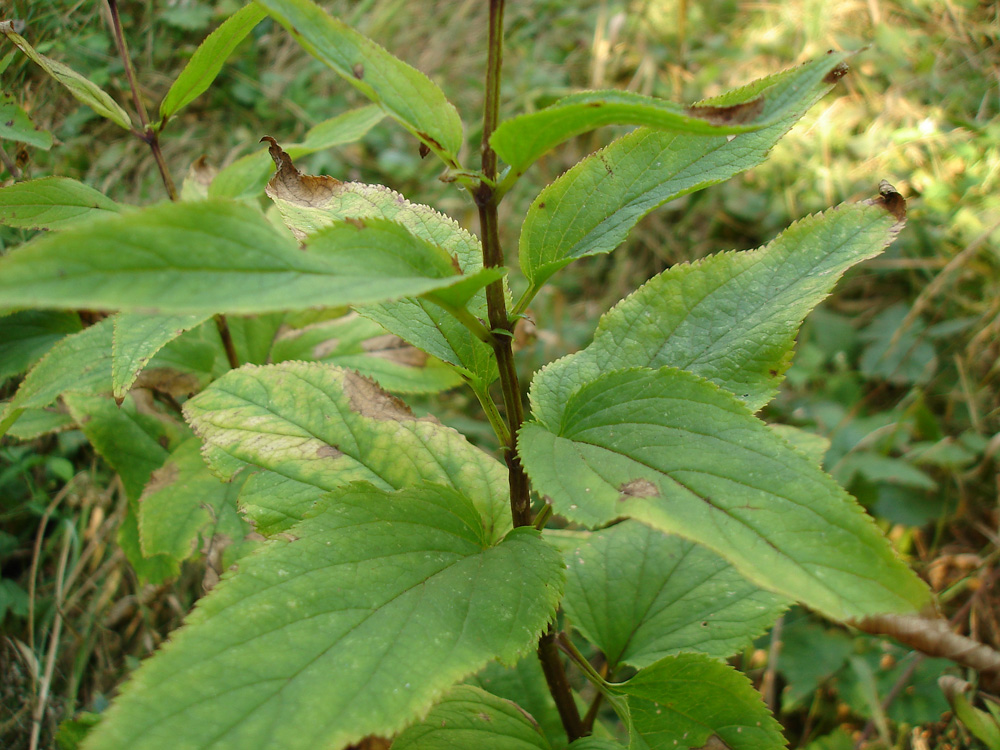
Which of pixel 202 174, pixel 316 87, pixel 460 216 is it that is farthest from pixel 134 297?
pixel 316 87

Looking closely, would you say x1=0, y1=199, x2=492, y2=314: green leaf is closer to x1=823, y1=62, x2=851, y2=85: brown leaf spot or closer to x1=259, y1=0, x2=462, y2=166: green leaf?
x1=259, y1=0, x2=462, y2=166: green leaf

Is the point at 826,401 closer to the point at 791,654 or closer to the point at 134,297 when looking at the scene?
the point at 791,654

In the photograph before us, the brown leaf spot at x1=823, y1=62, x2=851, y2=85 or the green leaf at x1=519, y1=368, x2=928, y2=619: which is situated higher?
the brown leaf spot at x1=823, y1=62, x2=851, y2=85


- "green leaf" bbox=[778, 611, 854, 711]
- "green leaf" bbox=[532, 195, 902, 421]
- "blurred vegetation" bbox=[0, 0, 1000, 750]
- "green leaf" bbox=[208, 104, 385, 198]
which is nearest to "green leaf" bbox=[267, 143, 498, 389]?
"green leaf" bbox=[532, 195, 902, 421]

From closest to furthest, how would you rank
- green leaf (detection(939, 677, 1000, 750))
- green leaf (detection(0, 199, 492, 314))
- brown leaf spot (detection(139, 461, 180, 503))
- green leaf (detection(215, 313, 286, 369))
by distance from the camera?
green leaf (detection(0, 199, 492, 314))
green leaf (detection(939, 677, 1000, 750))
brown leaf spot (detection(139, 461, 180, 503))
green leaf (detection(215, 313, 286, 369))

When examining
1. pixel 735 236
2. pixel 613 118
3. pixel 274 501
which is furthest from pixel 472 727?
pixel 735 236

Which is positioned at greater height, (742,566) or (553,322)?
(742,566)
